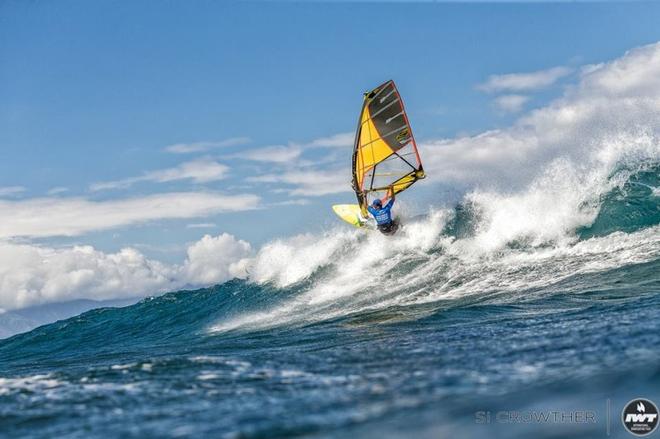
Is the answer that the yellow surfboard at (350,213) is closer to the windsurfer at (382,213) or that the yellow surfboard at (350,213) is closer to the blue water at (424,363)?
the windsurfer at (382,213)

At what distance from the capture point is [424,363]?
648 cm

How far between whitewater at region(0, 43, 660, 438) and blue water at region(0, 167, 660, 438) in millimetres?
29

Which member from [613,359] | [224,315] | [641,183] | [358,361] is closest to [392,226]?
[224,315]

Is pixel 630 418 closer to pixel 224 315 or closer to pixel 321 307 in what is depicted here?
pixel 321 307

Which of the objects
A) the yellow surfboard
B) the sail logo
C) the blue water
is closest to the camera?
the sail logo

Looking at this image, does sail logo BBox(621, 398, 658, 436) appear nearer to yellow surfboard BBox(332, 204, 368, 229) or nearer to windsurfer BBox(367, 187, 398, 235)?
windsurfer BBox(367, 187, 398, 235)

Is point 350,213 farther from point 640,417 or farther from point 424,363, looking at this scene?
point 640,417

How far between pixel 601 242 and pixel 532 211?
3.02 meters

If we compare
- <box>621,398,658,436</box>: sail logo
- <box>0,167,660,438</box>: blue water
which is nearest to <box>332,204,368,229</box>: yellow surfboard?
<box>0,167,660,438</box>: blue water

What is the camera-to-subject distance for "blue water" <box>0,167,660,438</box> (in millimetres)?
4602

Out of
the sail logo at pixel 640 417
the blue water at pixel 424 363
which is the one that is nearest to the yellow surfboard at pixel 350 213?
the blue water at pixel 424 363

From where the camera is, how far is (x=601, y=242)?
602 inches

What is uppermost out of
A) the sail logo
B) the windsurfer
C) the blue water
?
the windsurfer

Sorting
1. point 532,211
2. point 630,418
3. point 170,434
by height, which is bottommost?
point 630,418
